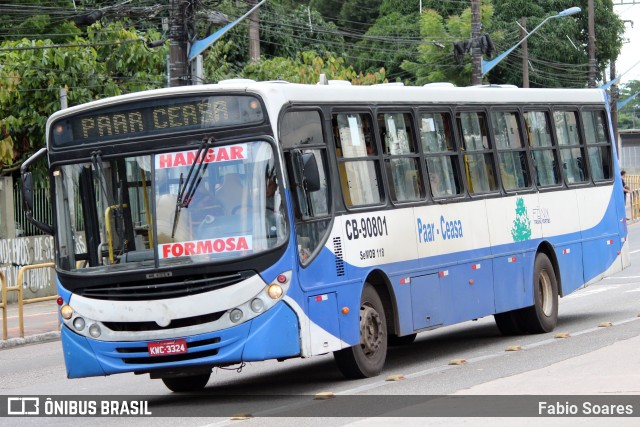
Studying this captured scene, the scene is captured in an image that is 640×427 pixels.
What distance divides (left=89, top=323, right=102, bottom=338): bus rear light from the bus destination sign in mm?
1758

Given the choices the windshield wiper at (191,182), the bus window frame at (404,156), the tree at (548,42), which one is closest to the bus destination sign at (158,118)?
the windshield wiper at (191,182)

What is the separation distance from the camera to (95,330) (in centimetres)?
1194

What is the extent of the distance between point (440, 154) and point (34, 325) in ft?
35.9

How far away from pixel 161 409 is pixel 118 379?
10.6ft

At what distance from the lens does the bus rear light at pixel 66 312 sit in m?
12.1

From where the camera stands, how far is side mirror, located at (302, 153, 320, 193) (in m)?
12.0

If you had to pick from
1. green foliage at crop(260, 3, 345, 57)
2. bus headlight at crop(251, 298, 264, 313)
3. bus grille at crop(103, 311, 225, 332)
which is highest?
green foliage at crop(260, 3, 345, 57)

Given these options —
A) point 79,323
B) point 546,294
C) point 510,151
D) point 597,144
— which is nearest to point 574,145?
point 597,144

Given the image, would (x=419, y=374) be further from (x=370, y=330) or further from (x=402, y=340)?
(x=402, y=340)

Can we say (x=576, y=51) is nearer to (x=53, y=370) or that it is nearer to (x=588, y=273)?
(x=588, y=273)

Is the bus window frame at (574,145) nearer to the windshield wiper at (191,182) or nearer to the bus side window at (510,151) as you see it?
the bus side window at (510,151)

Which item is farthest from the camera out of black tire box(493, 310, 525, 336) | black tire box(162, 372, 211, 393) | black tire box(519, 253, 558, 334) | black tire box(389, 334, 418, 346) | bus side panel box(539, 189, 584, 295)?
bus side panel box(539, 189, 584, 295)

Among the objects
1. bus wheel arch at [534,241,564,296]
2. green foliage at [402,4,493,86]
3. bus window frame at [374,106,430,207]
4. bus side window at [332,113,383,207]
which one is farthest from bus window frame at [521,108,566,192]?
green foliage at [402,4,493,86]

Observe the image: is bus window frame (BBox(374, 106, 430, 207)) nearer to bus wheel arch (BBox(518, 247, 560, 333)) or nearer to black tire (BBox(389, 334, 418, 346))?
black tire (BBox(389, 334, 418, 346))
